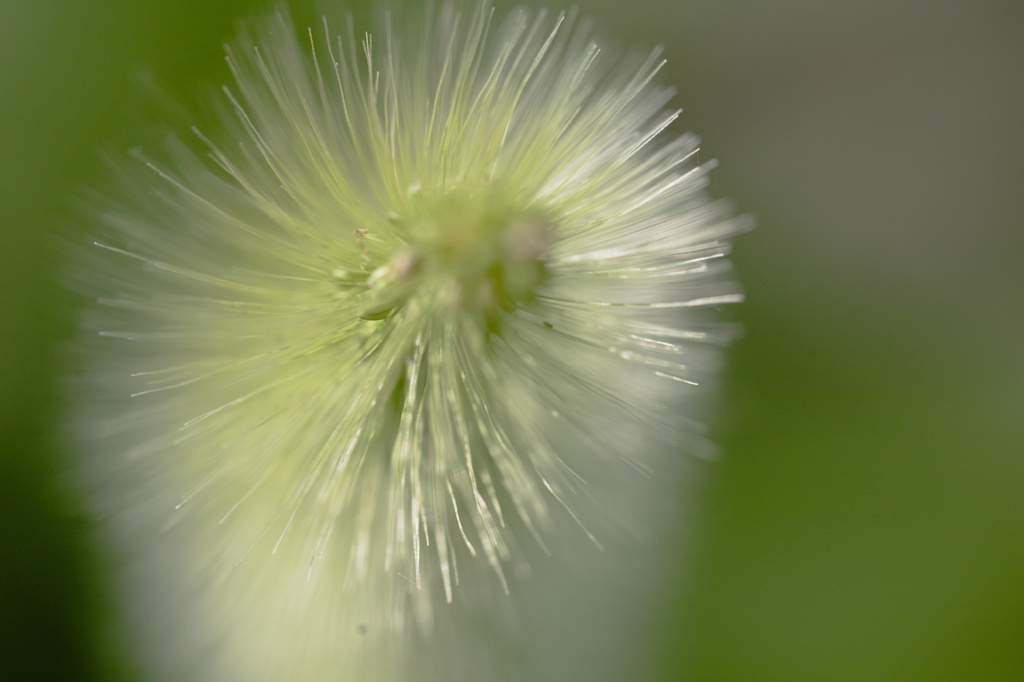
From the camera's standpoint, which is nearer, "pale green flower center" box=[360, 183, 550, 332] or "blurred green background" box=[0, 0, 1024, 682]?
"pale green flower center" box=[360, 183, 550, 332]

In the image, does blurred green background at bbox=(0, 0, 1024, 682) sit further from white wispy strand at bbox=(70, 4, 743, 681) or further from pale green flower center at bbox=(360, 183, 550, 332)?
pale green flower center at bbox=(360, 183, 550, 332)

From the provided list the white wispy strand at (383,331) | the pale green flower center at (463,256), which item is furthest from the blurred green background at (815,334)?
the pale green flower center at (463,256)

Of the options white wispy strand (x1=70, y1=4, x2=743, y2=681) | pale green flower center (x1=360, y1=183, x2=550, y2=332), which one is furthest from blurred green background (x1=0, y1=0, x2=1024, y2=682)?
pale green flower center (x1=360, y1=183, x2=550, y2=332)

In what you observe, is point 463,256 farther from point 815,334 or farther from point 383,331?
point 815,334

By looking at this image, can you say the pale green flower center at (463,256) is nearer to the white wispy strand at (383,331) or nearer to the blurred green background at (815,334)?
the white wispy strand at (383,331)

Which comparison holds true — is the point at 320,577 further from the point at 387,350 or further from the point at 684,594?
the point at 684,594
